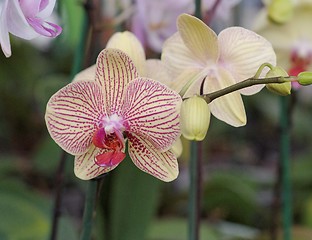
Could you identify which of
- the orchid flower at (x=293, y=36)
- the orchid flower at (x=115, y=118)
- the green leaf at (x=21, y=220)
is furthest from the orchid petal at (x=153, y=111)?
the green leaf at (x=21, y=220)

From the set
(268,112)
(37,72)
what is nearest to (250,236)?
(268,112)

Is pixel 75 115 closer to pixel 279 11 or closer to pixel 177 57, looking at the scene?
pixel 177 57

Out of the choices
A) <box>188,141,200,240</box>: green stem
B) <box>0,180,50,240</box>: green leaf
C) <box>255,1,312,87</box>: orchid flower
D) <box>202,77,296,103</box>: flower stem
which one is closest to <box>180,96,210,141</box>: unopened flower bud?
<box>202,77,296,103</box>: flower stem

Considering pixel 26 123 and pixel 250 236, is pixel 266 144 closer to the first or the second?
pixel 26 123

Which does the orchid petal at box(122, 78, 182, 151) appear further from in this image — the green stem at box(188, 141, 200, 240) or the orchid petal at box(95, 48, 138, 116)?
the green stem at box(188, 141, 200, 240)

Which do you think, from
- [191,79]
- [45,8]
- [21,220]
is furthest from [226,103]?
[21,220]

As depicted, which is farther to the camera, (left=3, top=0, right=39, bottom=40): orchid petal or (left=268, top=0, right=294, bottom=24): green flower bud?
(left=268, top=0, right=294, bottom=24): green flower bud
